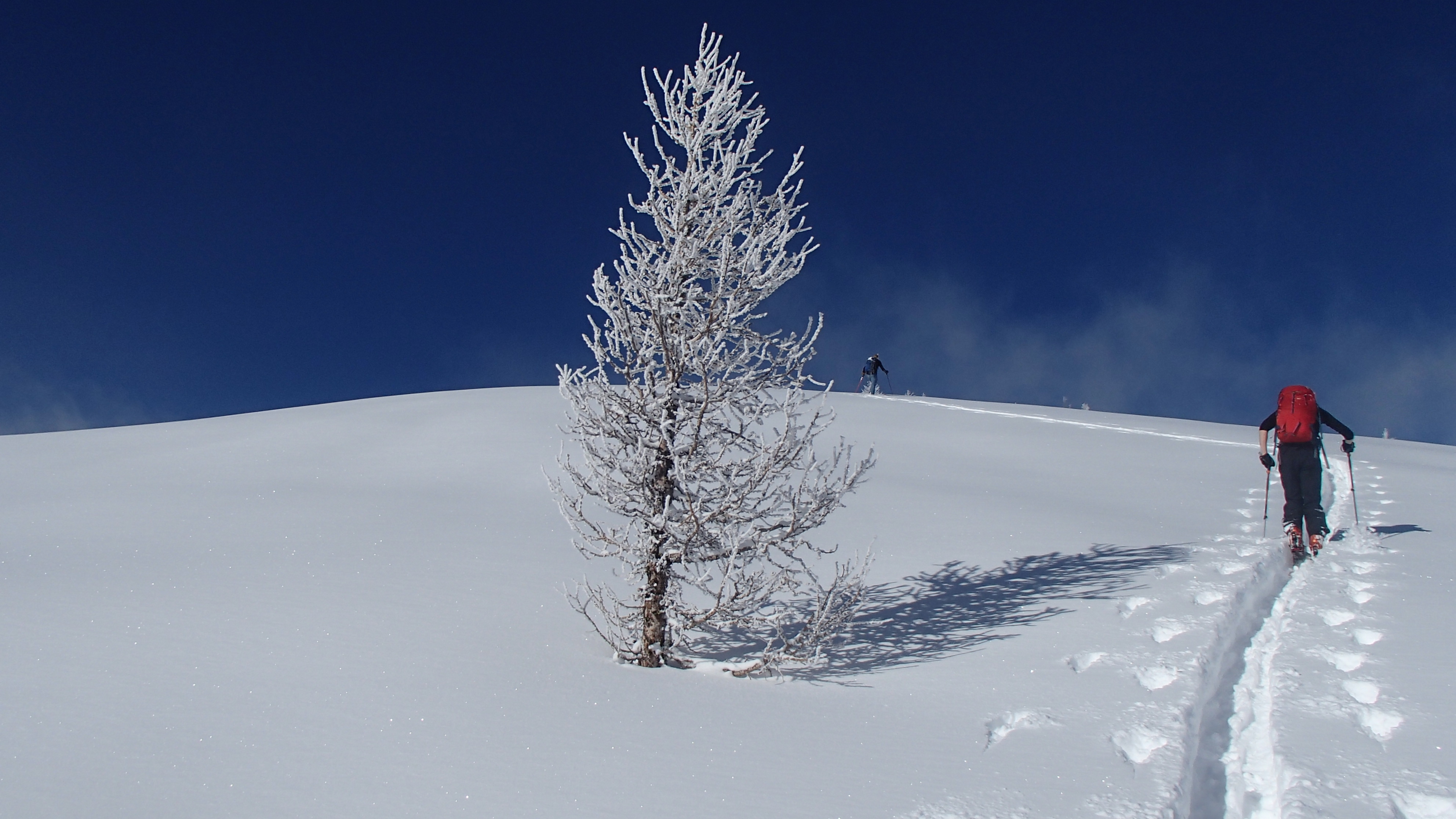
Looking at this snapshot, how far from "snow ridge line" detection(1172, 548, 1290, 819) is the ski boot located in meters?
0.87

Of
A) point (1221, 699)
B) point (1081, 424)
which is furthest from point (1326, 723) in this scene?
point (1081, 424)

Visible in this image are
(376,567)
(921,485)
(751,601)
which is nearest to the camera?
(751,601)

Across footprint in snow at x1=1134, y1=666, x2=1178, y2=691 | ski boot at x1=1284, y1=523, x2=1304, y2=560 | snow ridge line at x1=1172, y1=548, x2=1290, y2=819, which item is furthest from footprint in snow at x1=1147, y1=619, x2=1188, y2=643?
ski boot at x1=1284, y1=523, x2=1304, y2=560

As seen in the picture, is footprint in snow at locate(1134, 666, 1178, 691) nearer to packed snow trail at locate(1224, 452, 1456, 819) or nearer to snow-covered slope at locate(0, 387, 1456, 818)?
snow-covered slope at locate(0, 387, 1456, 818)

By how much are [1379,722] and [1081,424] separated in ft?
53.4

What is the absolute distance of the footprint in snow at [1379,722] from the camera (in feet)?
14.0

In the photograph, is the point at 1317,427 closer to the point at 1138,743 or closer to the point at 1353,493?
the point at 1353,493

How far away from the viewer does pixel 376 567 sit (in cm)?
716

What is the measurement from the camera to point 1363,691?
15.7 ft

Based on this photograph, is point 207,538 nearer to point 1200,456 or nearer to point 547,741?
point 547,741

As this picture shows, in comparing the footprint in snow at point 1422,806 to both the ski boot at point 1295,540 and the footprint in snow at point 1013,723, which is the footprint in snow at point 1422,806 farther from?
the ski boot at point 1295,540

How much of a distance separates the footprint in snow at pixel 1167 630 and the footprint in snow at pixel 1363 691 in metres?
1.09

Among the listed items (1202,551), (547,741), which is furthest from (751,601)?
(1202,551)

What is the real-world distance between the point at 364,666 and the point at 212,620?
4.80 feet
